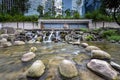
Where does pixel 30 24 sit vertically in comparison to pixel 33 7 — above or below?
below

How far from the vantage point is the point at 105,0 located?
898 inches

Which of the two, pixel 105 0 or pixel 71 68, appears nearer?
pixel 71 68

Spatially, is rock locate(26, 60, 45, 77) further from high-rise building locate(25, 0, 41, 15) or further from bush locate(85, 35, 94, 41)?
high-rise building locate(25, 0, 41, 15)

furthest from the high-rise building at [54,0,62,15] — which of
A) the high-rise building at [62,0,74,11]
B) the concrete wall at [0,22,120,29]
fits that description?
the concrete wall at [0,22,120,29]

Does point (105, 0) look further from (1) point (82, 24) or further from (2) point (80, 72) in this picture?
(2) point (80, 72)

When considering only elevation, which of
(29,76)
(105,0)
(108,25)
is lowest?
(29,76)

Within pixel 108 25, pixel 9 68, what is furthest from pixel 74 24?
pixel 9 68

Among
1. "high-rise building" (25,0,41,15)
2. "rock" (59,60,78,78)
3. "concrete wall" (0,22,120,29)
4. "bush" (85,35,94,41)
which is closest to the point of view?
"rock" (59,60,78,78)

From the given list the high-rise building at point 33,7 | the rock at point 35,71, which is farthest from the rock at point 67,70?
the high-rise building at point 33,7

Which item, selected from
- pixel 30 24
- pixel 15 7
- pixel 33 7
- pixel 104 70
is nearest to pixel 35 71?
pixel 104 70

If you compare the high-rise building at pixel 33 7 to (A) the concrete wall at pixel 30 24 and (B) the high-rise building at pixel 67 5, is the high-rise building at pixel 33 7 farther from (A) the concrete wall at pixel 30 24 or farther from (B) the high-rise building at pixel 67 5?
(A) the concrete wall at pixel 30 24

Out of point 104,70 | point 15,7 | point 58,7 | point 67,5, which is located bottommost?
point 104,70

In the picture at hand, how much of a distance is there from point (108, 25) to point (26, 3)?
1578 centimetres

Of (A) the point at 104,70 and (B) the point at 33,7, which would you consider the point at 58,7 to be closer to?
(B) the point at 33,7
